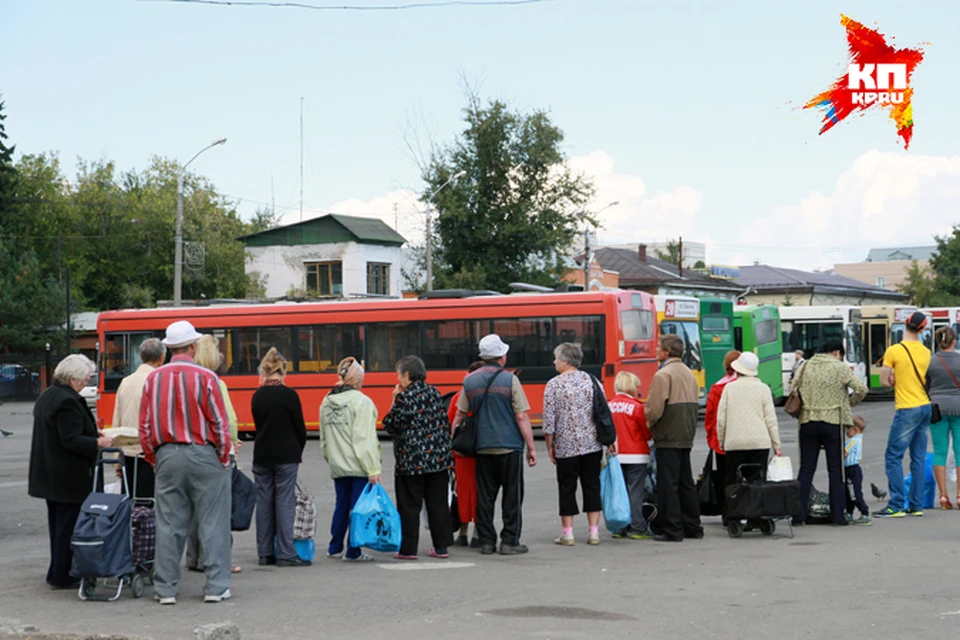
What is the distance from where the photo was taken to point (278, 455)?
9.62 meters

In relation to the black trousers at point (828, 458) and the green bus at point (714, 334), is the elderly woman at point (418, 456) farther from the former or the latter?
the green bus at point (714, 334)

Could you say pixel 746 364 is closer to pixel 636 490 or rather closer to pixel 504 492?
pixel 636 490

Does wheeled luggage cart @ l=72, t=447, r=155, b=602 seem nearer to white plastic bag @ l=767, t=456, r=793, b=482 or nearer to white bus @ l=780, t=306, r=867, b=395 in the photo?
white plastic bag @ l=767, t=456, r=793, b=482

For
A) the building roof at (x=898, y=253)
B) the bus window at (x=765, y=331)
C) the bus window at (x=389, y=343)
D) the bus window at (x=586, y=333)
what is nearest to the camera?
the bus window at (x=586, y=333)

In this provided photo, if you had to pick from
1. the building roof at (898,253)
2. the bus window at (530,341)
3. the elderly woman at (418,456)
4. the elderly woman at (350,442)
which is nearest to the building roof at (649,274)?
the bus window at (530,341)

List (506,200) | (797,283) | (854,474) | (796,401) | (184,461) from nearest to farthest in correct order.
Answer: (184,461)
(796,401)
(854,474)
(506,200)
(797,283)

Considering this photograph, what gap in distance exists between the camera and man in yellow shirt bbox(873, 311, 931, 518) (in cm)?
1245

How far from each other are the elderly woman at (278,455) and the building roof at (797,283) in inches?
3396

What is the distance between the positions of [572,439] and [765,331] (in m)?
27.0

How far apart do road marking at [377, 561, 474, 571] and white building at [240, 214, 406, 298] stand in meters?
52.3

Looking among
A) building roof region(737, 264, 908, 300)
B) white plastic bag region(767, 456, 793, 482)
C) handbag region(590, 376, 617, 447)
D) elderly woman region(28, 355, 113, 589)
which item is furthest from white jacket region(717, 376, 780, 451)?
building roof region(737, 264, 908, 300)

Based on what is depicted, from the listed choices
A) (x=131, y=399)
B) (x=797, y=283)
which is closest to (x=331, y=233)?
(x=797, y=283)

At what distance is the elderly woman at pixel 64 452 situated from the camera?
27.8 feet

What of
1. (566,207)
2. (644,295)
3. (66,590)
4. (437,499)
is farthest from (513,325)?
(566,207)
